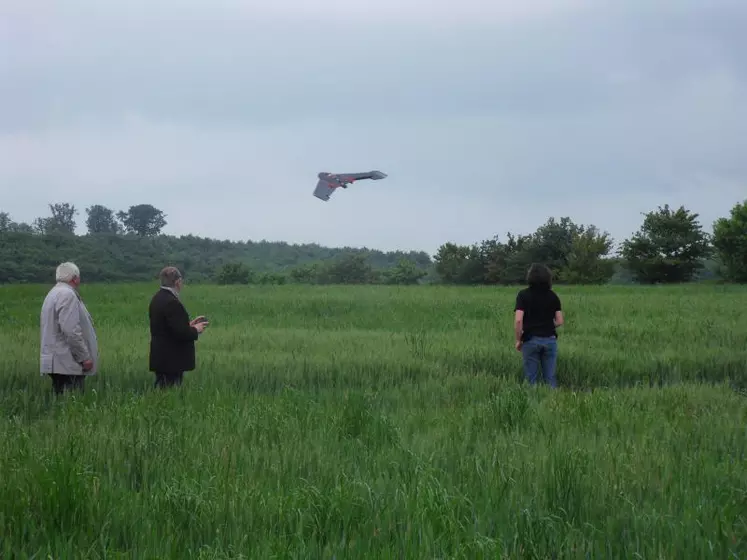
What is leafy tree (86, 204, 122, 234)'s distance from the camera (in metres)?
99.5

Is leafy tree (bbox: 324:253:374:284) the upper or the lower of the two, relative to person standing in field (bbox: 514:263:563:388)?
upper

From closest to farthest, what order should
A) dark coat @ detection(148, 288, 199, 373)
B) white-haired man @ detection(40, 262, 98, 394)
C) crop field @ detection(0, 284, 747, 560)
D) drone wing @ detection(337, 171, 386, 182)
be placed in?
crop field @ detection(0, 284, 747, 560), white-haired man @ detection(40, 262, 98, 394), dark coat @ detection(148, 288, 199, 373), drone wing @ detection(337, 171, 386, 182)

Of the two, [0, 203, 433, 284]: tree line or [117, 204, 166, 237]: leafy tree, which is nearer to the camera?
[0, 203, 433, 284]: tree line

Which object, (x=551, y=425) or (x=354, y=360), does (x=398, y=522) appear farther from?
(x=354, y=360)

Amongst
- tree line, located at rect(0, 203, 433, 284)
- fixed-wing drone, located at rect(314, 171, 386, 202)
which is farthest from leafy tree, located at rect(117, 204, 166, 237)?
fixed-wing drone, located at rect(314, 171, 386, 202)

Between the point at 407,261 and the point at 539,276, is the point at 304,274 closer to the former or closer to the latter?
the point at 407,261

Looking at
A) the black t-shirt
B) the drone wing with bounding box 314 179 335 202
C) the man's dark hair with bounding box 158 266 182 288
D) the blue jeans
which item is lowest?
the blue jeans

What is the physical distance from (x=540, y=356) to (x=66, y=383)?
6.64 m

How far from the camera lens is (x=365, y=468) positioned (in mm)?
5395

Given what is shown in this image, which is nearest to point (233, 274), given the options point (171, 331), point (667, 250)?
point (667, 250)

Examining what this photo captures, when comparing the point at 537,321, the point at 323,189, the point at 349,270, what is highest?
the point at 323,189

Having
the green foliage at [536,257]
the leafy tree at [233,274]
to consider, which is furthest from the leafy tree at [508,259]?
the leafy tree at [233,274]

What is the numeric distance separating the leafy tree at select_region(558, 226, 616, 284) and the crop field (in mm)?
56154

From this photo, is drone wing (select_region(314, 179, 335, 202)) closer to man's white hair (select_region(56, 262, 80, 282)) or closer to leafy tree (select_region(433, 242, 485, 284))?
man's white hair (select_region(56, 262, 80, 282))
